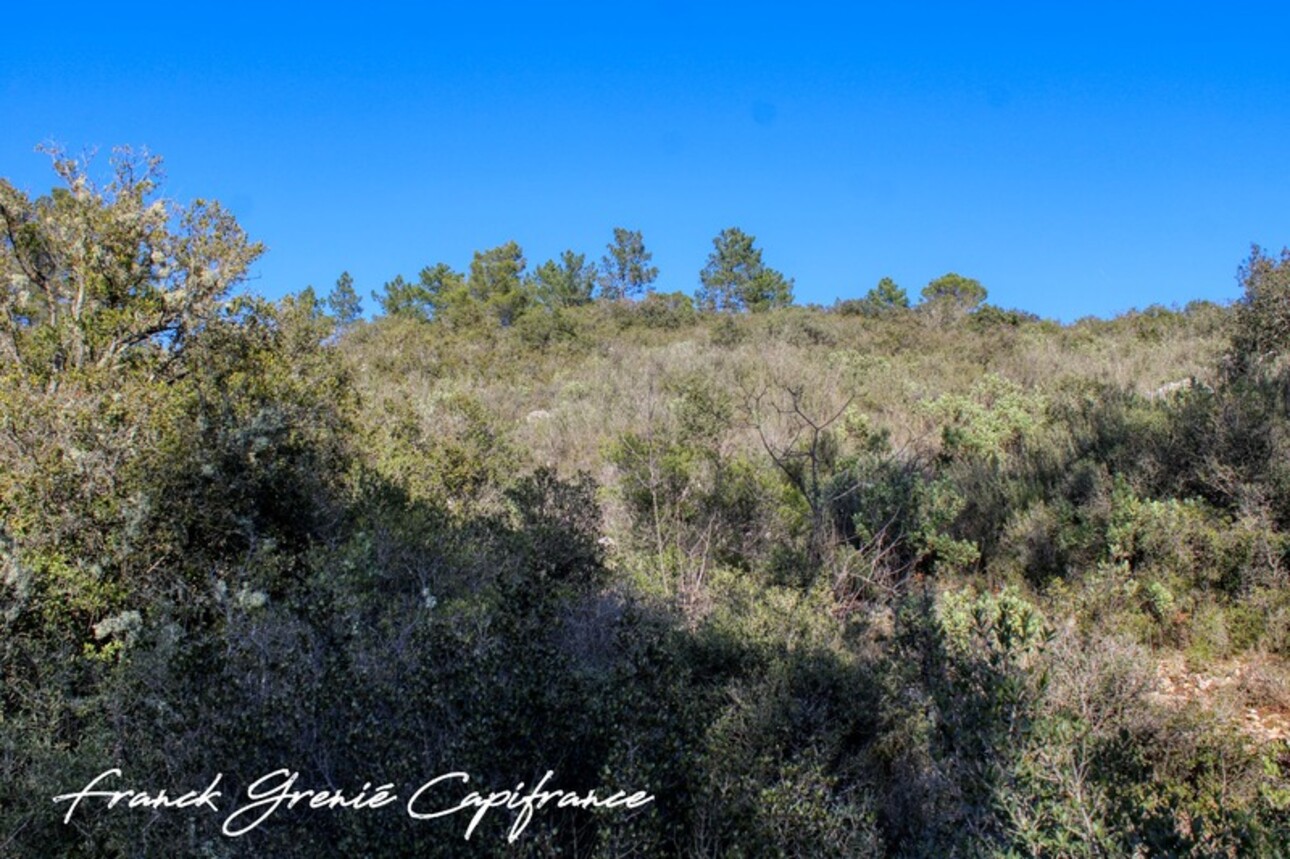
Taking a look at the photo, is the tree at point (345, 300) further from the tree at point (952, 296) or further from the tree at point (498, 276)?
the tree at point (952, 296)

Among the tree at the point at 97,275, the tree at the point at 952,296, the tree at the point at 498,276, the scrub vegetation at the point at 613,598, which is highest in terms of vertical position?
the tree at the point at 498,276

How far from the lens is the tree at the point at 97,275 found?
7.73 meters

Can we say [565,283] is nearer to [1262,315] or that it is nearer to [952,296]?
[952,296]

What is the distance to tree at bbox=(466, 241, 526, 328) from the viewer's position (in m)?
34.0

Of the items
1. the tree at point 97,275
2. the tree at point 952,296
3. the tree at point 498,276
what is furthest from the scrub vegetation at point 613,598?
the tree at point 498,276

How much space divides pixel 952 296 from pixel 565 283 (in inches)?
693

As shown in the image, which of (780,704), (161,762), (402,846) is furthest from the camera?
(780,704)

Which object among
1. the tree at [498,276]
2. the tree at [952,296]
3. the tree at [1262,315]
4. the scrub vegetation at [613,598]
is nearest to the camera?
the scrub vegetation at [613,598]

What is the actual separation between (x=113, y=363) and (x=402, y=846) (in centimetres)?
669

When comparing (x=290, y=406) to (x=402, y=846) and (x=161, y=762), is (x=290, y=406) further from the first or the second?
(x=402, y=846)

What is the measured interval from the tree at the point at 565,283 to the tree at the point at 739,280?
5.79 metres

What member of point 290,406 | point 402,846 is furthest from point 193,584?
point 402,846

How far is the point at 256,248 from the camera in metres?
9.29

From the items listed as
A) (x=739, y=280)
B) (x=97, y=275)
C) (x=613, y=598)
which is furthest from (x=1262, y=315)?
(x=739, y=280)
